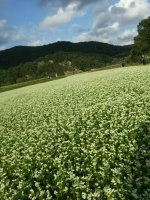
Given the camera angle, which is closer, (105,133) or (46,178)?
(46,178)

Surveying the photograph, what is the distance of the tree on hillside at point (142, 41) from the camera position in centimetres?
10775

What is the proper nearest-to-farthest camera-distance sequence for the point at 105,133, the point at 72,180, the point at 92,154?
1. the point at 72,180
2. the point at 92,154
3. the point at 105,133

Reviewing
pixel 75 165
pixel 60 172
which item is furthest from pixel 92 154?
pixel 60 172

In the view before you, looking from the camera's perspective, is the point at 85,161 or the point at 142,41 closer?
the point at 85,161

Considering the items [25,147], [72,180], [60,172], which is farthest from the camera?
[25,147]

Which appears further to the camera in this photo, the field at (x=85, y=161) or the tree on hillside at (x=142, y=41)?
the tree on hillside at (x=142, y=41)

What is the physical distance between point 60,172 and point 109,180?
1762 millimetres

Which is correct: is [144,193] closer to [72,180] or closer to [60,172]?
[72,180]

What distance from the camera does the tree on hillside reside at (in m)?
108

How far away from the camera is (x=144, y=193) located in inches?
388

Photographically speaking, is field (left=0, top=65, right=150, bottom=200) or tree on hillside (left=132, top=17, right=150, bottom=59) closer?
Answer: field (left=0, top=65, right=150, bottom=200)

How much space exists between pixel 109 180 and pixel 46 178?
2.41 metres

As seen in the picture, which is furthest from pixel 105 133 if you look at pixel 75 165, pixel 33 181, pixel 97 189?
pixel 97 189

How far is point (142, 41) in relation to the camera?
11069 centimetres
